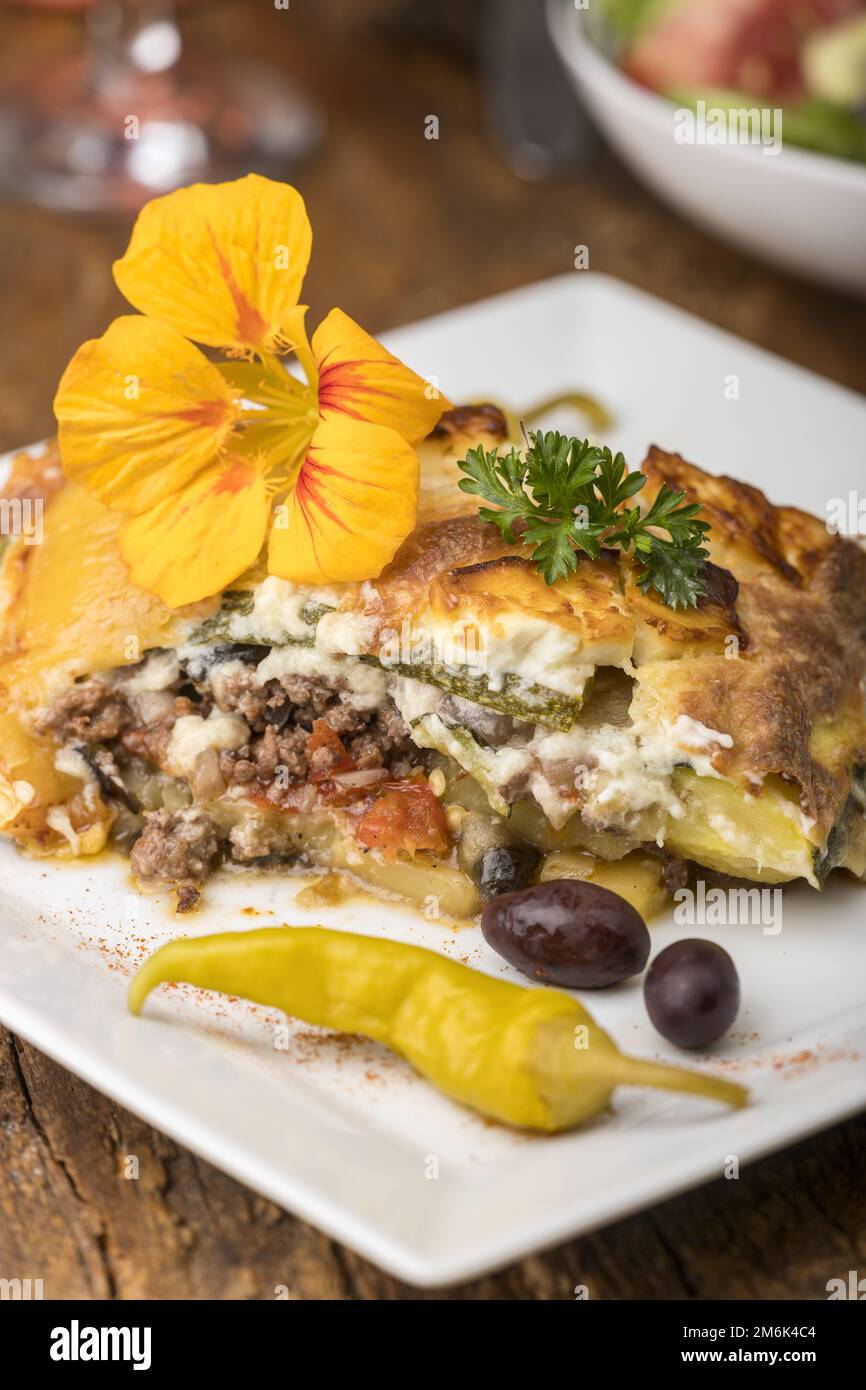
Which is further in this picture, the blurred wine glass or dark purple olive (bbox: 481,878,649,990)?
the blurred wine glass

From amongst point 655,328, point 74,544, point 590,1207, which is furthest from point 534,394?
point 590,1207

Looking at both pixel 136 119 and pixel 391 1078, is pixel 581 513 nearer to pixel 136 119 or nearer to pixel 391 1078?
pixel 391 1078

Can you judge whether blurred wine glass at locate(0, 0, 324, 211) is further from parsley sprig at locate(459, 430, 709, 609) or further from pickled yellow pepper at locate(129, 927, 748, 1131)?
pickled yellow pepper at locate(129, 927, 748, 1131)

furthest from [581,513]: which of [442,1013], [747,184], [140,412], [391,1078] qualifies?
[747,184]

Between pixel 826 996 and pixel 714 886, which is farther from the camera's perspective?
pixel 714 886

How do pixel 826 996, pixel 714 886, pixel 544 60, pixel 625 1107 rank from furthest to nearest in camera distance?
pixel 544 60 → pixel 714 886 → pixel 826 996 → pixel 625 1107

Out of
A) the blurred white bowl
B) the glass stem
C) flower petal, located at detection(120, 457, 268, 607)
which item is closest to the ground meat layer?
flower petal, located at detection(120, 457, 268, 607)

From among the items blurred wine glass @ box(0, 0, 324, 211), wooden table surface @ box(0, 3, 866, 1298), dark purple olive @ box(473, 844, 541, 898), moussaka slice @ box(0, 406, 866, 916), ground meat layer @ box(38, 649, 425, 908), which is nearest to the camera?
wooden table surface @ box(0, 3, 866, 1298)

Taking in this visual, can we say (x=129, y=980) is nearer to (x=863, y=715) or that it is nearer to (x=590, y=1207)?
(x=590, y=1207)
